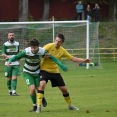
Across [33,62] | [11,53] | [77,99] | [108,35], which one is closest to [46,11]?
[108,35]

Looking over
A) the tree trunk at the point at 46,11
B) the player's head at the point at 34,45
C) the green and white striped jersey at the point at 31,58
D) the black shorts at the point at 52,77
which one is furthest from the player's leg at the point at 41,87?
the tree trunk at the point at 46,11

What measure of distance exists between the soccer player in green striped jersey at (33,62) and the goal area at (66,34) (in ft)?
49.5

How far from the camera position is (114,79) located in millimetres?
26141

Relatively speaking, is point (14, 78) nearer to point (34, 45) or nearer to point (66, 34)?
point (34, 45)

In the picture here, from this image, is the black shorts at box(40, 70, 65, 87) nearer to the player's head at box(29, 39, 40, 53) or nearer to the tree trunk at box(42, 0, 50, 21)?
the player's head at box(29, 39, 40, 53)

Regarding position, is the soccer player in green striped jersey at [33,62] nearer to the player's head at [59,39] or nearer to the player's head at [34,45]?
the player's head at [34,45]

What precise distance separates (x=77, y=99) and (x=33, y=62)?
10.4 ft

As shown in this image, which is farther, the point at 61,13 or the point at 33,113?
the point at 61,13

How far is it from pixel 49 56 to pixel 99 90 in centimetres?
632

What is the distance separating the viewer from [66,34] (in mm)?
32625

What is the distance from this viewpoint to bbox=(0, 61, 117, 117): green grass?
14953 millimetres

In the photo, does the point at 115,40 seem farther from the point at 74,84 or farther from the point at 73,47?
the point at 74,84

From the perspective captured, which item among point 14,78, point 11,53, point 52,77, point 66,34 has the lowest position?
point 14,78

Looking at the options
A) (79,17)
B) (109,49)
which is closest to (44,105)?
(109,49)
